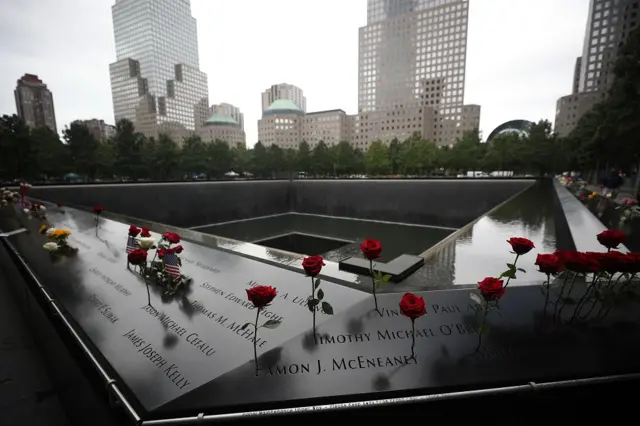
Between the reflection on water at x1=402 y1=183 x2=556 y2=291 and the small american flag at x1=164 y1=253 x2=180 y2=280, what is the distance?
1.83 meters

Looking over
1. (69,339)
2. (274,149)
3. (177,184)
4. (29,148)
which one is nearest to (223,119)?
(274,149)

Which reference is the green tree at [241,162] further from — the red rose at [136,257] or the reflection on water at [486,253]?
the red rose at [136,257]

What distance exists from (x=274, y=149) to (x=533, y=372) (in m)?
38.4

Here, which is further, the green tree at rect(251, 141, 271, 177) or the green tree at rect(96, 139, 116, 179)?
the green tree at rect(251, 141, 271, 177)

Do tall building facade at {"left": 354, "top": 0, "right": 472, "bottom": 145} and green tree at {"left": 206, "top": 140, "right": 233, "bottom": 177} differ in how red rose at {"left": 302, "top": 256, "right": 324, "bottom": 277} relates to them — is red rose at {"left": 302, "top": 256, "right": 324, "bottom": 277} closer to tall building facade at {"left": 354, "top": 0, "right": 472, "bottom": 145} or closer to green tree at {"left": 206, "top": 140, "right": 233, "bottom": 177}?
green tree at {"left": 206, "top": 140, "right": 233, "bottom": 177}

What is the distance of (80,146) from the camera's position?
24000 millimetres

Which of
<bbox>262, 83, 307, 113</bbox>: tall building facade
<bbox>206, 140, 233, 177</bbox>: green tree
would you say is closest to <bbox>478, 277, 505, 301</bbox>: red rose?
<bbox>206, 140, 233, 177</bbox>: green tree

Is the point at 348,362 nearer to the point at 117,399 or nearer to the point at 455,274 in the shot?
the point at 117,399

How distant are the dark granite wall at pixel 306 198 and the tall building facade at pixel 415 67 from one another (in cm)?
6993

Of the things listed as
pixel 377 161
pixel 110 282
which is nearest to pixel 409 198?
pixel 110 282

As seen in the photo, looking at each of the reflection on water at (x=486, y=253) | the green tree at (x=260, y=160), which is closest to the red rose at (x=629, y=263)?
the reflection on water at (x=486, y=253)

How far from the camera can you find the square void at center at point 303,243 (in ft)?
42.3

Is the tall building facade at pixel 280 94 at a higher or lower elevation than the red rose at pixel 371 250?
higher

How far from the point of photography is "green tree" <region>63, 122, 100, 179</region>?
78.2ft
